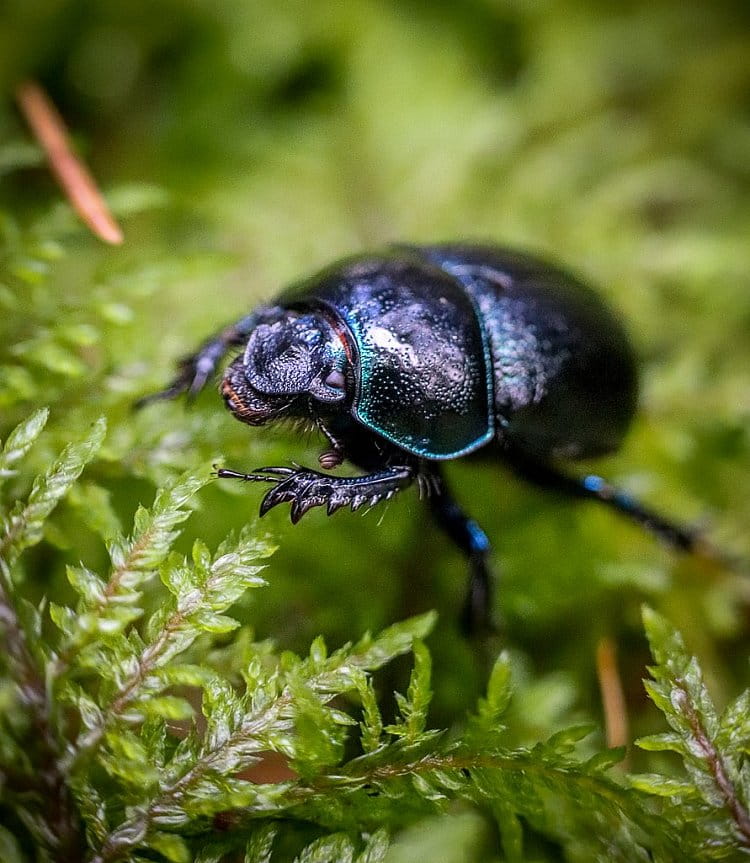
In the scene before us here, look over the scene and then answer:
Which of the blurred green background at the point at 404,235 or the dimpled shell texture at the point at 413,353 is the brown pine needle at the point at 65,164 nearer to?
the blurred green background at the point at 404,235

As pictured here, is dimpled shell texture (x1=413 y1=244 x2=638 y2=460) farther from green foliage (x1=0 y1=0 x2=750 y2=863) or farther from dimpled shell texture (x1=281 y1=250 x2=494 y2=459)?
green foliage (x1=0 y1=0 x2=750 y2=863)

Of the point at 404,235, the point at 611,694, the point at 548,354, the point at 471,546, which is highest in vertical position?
the point at 404,235

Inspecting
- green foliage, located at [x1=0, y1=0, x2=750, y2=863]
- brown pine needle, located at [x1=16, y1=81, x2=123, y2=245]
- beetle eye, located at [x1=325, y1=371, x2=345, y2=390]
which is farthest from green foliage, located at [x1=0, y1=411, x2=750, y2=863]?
brown pine needle, located at [x1=16, y1=81, x2=123, y2=245]

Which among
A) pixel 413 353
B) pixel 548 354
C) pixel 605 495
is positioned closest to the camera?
pixel 413 353

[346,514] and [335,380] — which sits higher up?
[335,380]

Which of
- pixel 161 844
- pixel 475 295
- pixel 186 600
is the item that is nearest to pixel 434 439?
pixel 475 295

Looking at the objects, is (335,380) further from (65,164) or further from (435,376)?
(65,164)

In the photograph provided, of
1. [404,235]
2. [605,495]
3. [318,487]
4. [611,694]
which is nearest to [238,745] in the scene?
[318,487]

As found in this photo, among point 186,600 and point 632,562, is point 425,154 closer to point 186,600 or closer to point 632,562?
point 632,562
